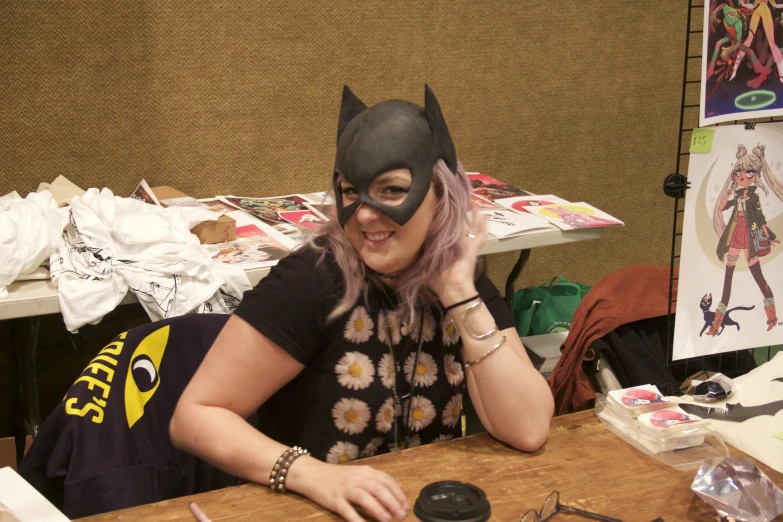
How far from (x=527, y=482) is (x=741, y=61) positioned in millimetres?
796

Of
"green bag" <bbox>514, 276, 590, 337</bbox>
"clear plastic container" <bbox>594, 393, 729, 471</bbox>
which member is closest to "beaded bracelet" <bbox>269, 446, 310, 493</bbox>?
"clear plastic container" <bbox>594, 393, 729, 471</bbox>

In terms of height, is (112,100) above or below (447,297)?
above

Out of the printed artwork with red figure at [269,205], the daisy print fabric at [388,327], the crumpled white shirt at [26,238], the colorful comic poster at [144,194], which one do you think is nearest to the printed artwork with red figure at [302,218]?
the printed artwork with red figure at [269,205]

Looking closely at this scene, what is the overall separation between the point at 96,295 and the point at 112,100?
2.80ft

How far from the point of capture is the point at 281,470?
107 centimetres

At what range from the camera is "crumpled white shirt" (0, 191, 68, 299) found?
1718 millimetres

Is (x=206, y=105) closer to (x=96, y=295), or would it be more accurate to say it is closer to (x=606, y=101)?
(x=96, y=295)

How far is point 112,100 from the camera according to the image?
2.36m

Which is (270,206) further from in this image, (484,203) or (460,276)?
(460,276)

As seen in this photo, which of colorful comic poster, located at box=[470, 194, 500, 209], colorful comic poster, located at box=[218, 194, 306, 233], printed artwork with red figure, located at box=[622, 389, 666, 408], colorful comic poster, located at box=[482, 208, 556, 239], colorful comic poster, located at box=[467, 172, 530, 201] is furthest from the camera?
colorful comic poster, located at box=[467, 172, 530, 201]

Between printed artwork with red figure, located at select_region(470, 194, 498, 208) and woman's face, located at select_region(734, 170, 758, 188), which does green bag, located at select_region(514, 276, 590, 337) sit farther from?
woman's face, located at select_region(734, 170, 758, 188)

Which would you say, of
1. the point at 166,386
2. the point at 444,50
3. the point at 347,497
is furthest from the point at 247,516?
the point at 444,50

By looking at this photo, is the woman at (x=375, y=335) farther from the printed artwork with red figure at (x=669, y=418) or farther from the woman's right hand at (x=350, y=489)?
the printed artwork with red figure at (x=669, y=418)

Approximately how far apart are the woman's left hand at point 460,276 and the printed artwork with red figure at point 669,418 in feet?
1.14
